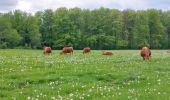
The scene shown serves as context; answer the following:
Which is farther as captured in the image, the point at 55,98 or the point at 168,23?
the point at 168,23

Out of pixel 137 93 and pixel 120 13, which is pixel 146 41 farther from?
pixel 137 93

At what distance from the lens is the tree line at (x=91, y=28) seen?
133 meters

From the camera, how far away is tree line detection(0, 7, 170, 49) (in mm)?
132750

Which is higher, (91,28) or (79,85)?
(91,28)

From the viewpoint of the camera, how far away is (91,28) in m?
140

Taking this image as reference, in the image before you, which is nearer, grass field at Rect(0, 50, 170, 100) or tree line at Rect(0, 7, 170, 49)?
grass field at Rect(0, 50, 170, 100)

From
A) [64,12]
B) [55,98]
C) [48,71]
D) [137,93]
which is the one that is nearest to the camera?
[55,98]

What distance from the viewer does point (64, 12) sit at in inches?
5694

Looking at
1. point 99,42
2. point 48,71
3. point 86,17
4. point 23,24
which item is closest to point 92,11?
point 86,17

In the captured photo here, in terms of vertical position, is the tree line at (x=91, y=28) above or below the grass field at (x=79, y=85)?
above

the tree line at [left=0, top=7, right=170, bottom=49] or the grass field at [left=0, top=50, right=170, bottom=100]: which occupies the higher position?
the tree line at [left=0, top=7, right=170, bottom=49]

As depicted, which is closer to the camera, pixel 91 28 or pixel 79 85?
pixel 79 85

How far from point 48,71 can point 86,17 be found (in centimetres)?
12245

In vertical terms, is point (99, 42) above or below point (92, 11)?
below
